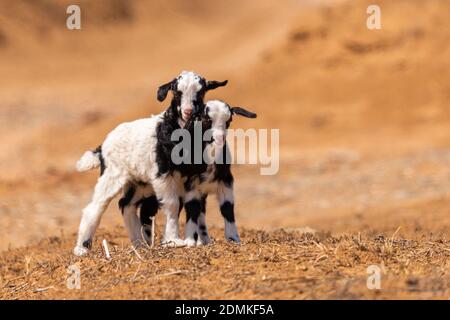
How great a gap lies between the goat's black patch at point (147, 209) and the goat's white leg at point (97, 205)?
0.47m

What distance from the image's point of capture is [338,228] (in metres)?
14.8

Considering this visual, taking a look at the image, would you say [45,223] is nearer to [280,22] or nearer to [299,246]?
[299,246]

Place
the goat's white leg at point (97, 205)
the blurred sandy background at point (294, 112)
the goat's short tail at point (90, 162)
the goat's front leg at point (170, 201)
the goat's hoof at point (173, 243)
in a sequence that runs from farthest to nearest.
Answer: the blurred sandy background at point (294, 112), the goat's short tail at point (90, 162), the goat's white leg at point (97, 205), the goat's front leg at point (170, 201), the goat's hoof at point (173, 243)

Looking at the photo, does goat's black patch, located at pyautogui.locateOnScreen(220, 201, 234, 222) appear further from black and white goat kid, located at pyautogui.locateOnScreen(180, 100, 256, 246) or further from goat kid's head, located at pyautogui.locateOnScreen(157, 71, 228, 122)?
goat kid's head, located at pyautogui.locateOnScreen(157, 71, 228, 122)

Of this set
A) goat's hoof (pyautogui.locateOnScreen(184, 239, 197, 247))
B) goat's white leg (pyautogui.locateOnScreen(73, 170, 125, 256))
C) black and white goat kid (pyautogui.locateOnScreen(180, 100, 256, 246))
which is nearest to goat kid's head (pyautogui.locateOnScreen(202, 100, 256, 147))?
black and white goat kid (pyautogui.locateOnScreen(180, 100, 256, 246))

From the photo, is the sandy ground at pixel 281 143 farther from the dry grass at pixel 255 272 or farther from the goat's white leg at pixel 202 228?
the goat's white leg at pixel 202 228

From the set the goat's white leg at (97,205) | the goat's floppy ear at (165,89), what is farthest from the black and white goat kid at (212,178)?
the goat's white leg at (97,205)

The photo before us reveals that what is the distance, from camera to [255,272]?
7.17m

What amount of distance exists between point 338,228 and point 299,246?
6.90 metres

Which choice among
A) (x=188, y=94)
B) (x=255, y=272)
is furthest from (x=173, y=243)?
(x=255, y=272)

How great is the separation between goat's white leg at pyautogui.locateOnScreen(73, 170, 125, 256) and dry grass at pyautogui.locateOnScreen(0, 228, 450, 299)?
3.86ft

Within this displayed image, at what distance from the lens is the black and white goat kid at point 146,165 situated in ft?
29.9

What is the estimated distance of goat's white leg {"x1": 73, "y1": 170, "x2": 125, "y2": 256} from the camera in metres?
9.86

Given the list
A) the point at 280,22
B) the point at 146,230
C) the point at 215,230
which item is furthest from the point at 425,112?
the point at 280,22
